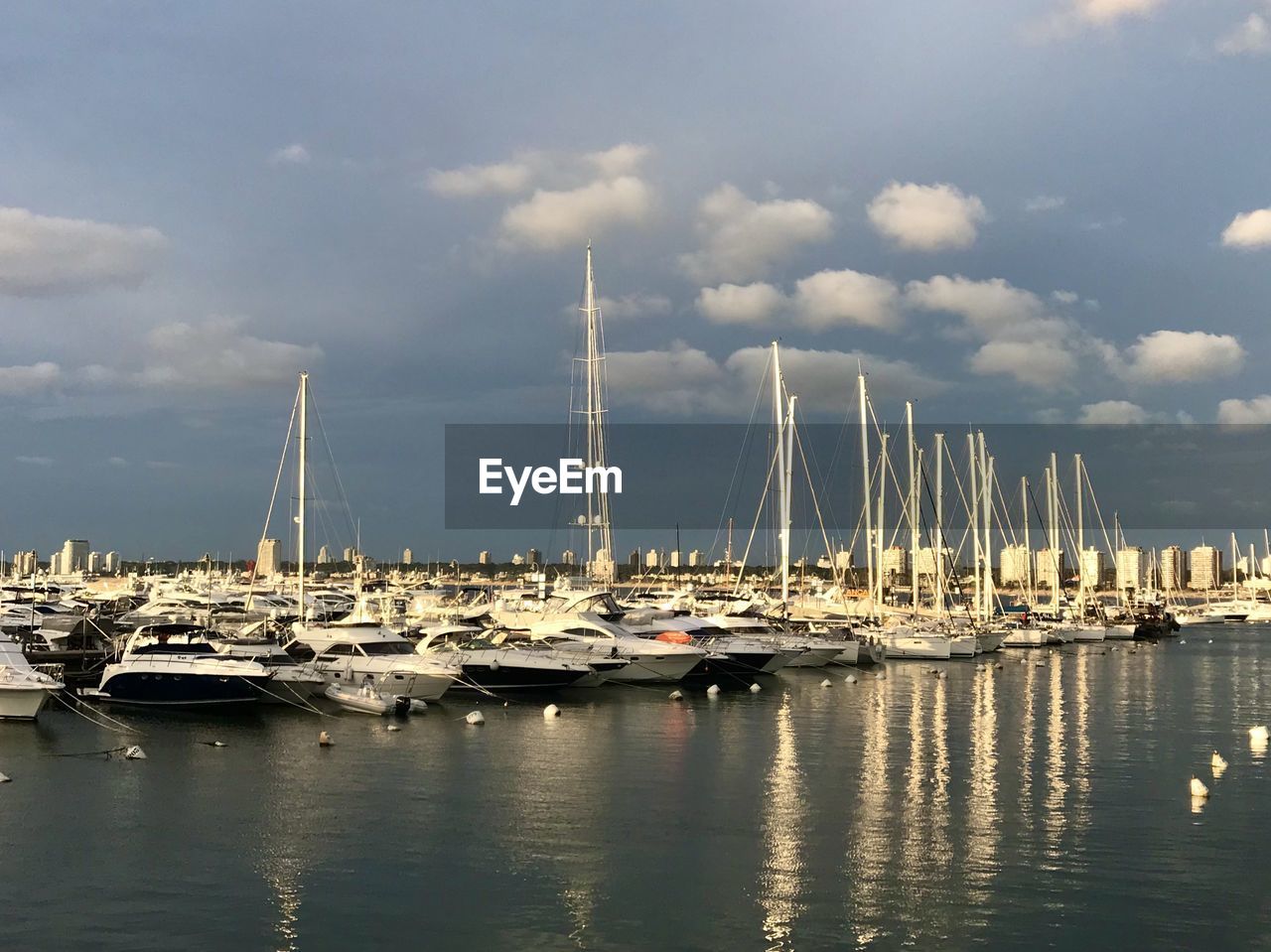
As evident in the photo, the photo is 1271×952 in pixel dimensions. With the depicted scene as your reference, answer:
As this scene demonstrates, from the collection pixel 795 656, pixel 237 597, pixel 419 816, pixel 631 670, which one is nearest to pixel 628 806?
pixel 419 816

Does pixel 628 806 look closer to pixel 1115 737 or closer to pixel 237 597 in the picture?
pixel 1115 737

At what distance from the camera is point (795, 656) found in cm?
5950

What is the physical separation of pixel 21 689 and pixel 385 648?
43.4 ft

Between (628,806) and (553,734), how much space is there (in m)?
11.6

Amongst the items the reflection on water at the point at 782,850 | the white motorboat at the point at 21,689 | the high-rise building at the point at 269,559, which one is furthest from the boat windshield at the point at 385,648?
the high-rise building at the point at 269,559

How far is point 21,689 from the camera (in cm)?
3666

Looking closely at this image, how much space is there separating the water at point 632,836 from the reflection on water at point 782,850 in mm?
79

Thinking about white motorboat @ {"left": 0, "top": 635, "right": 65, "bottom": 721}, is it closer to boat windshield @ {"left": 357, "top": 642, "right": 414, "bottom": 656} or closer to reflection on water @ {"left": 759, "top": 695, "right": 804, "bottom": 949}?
boat windshield @ {"left": 357, "top": 642, "right": 414, "bottom": 656}

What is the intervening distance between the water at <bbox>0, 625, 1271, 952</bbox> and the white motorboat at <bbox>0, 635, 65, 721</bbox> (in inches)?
27.0

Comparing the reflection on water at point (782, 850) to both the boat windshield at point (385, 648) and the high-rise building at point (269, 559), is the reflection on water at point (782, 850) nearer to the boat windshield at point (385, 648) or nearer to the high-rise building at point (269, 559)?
the boat windshield at point (385, 648)

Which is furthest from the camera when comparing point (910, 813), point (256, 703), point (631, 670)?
point (631, 670)

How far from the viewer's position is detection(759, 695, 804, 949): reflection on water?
17.3m

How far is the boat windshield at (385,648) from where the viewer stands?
45.7 metres

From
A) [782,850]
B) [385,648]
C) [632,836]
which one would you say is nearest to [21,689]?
[385,648]
